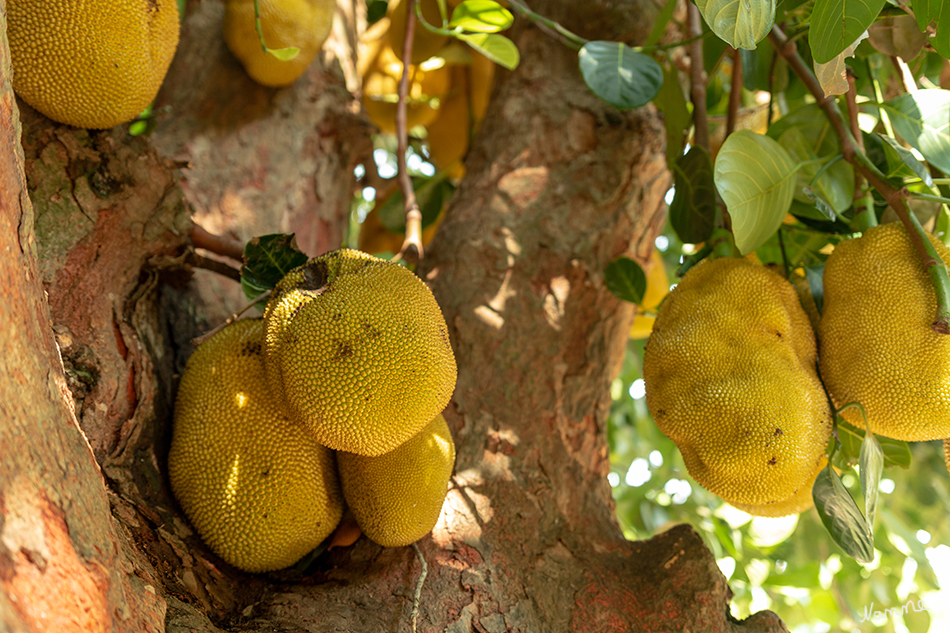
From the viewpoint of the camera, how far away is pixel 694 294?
1086 mm

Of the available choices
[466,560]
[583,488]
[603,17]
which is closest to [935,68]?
[603,17]

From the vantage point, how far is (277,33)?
1483mm

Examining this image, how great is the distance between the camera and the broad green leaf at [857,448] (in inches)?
43.0

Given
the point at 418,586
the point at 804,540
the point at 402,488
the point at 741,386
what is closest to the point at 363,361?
the point at 402,488

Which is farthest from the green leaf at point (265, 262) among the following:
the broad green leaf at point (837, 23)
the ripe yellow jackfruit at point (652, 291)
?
the ripe yellow jackfruit at point (652, 291)

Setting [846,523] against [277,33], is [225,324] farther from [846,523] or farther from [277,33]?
[846,523]

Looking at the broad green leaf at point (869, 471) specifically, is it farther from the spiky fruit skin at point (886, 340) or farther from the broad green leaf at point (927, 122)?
the broad green leaf at point (927, 122)

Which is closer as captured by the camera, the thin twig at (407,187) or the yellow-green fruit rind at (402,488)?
the yellow-green fruit rind at (402,488)

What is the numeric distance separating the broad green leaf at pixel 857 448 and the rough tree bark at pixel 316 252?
300 millimetres

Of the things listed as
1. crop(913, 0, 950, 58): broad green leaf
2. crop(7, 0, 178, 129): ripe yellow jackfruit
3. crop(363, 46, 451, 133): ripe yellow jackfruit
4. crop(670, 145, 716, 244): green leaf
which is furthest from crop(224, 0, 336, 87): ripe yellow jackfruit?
crop(913, 0, 950, 58): broad green leaf

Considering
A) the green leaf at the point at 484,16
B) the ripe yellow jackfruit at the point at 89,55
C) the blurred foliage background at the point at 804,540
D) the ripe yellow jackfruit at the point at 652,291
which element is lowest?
the blurred foliage background at the point at 804,540

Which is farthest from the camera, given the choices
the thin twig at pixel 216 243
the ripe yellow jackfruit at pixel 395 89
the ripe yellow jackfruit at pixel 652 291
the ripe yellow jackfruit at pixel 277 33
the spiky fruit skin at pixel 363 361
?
the ripe yellow jackfruit at pixel 395 89

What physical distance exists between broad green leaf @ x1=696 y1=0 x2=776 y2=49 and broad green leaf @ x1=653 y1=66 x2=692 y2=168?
51 cm

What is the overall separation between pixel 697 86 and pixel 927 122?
428mm
